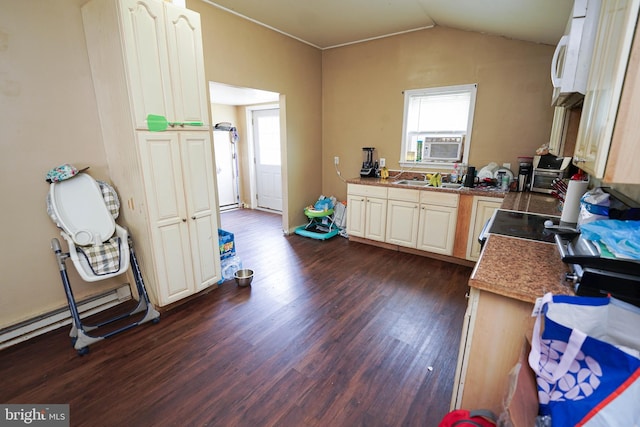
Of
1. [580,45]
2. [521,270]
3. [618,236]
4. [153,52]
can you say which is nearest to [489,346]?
[521,270]

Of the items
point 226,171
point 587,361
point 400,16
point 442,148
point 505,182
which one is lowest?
point 587,361

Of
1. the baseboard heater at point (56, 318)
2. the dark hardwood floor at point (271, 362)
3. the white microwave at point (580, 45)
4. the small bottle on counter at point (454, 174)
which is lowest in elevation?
the dark hardwood floor at point (271, 362)

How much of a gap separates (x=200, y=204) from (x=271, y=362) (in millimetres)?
1454

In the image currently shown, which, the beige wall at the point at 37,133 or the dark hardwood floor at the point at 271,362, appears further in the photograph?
the beige wall at the point at 37,133

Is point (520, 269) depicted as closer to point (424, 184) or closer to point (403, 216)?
point (403, 216)

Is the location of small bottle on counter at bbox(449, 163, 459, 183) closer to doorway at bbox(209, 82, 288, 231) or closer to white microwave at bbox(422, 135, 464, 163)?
white microwave at bbox(422, 135, 464, 163)

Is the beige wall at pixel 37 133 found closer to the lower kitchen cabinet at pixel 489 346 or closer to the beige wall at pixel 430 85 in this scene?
the lower kitchen cabinet at pixel 489 346

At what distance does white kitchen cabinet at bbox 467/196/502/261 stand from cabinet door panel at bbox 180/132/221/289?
9.00 feet

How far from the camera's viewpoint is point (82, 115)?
2.35 metres

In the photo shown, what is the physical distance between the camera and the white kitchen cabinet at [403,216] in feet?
11.9

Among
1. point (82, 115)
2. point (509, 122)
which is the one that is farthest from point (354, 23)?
point (82, 115)

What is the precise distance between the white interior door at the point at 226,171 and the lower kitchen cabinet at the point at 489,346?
552cm

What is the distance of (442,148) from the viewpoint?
383 cm

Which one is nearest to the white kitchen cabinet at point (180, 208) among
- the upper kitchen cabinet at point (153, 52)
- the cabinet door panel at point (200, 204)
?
the cabinet door panel at point (200, 204)
